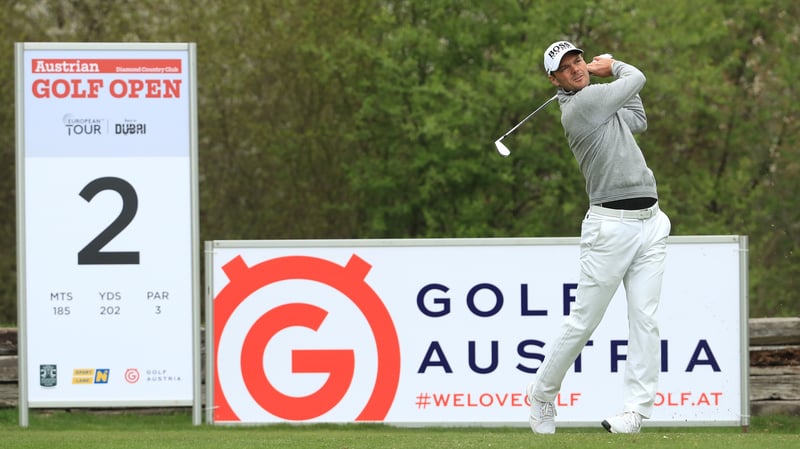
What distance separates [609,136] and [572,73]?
363 millimetres

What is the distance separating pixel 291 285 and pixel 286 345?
41cm

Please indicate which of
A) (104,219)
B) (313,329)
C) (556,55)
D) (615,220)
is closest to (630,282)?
(615,220)

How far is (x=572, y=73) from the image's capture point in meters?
6.73

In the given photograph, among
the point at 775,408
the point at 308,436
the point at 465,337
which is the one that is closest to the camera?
the point at 308,436

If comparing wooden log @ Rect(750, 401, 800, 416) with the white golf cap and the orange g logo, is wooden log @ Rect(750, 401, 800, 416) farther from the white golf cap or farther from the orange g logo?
the white golf cap

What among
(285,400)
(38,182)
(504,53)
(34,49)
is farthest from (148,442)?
(504,53)

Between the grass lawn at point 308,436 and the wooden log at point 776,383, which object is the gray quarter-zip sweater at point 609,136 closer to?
the grass lawn at point 308,436

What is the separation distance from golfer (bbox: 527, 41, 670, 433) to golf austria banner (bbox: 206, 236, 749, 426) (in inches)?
89.0

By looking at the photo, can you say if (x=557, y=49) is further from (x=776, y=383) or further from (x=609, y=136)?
(x=776, y=383)

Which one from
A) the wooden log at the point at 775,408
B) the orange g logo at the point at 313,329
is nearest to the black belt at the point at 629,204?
the orange g logo at the point at 313,329

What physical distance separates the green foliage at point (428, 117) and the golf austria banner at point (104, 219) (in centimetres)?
1428

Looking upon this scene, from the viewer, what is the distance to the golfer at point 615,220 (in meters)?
6.71

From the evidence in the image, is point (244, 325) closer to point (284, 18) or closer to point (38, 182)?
point (38, 182)

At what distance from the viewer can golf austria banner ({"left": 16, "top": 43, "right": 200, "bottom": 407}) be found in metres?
9.27
